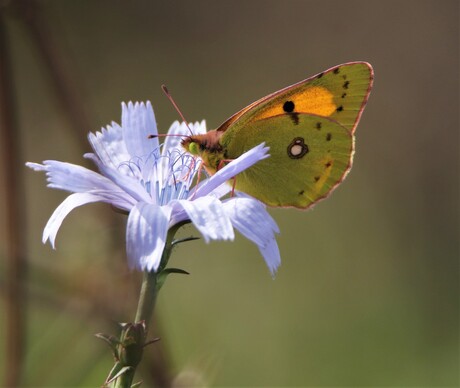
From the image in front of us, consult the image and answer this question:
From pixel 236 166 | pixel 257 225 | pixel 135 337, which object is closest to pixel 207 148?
pixel 236 166

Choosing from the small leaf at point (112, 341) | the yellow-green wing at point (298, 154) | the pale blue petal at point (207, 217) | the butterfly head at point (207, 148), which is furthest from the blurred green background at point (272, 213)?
the small leaf at point (112, 341)

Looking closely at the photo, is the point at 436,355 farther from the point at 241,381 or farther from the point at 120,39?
the point at 120,39

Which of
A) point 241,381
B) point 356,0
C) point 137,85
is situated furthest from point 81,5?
point 241,381

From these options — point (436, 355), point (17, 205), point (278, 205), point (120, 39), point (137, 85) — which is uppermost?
point (120, 39)

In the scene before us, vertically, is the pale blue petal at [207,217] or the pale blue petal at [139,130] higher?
the pale blue petal at [139,130]

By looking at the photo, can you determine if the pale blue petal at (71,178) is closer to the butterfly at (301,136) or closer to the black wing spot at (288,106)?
the butterfly at (301,136)

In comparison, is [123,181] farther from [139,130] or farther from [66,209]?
[139,130]

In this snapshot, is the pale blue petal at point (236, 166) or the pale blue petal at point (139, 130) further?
the pale blue petal at point (139, 130)
